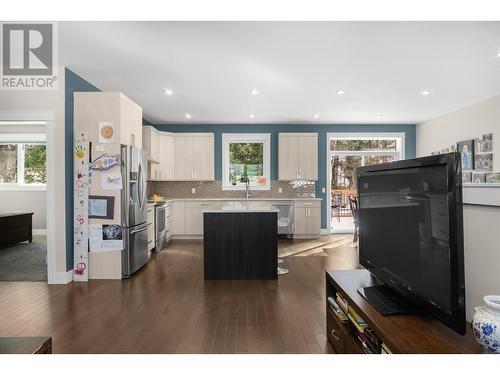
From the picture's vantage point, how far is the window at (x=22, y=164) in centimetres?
770

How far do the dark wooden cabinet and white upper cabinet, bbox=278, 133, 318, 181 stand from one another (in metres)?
5.68

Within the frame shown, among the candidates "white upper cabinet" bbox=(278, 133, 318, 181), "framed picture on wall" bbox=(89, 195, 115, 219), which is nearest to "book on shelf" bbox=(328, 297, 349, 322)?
"framed picture on wall" bbox=(89, 195, 115, 219)

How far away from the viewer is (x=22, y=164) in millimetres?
7719

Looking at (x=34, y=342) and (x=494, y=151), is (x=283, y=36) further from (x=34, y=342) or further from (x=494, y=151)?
(x=494, y=151)

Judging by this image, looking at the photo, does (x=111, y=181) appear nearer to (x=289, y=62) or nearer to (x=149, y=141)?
(x=149, y=141)

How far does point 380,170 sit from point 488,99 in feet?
16.7

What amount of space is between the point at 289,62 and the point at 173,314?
309cm

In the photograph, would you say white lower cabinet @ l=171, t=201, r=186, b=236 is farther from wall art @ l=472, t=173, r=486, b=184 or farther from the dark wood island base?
wall art @ l=472, t=173, r=486, b=184

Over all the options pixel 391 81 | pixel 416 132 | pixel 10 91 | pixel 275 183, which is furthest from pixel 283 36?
pixel 416 132

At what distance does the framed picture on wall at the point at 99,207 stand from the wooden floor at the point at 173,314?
86cm

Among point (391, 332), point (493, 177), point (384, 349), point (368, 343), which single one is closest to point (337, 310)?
point (368, 343)

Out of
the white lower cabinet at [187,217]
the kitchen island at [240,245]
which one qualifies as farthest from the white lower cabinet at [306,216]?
the kitchen island at [240,245]

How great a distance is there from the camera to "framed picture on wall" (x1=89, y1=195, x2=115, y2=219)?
3.88m

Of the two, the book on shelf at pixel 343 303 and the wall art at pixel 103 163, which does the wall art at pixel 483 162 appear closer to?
the book on shelf at pixel 343 303
